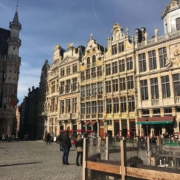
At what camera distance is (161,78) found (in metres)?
28.0

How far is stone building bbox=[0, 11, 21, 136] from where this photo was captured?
52188 mm

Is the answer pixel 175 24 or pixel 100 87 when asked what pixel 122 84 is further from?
pixel 175 24

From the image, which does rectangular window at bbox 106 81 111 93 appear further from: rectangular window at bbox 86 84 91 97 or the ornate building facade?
rectangular window at bbox 86 84 91 97

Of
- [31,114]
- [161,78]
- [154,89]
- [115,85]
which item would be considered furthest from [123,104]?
[31,114]

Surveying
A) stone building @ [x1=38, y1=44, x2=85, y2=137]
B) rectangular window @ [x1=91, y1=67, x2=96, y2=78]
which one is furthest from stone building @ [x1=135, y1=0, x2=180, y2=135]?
stone building @ [x1=38, y1=44, x2=85, y2=137]

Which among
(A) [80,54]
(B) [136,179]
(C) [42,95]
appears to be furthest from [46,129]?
(B) [136,179]

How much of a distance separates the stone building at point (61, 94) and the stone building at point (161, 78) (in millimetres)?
13263

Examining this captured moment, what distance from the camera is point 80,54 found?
4066 centimetres

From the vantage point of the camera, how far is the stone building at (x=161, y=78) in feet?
86.3

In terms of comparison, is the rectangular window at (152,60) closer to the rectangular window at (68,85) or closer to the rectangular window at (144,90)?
the rectangular window at (144,90)

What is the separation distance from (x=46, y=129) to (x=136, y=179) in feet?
145

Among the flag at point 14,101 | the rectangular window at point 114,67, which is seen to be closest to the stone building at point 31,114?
the flag at point 14,101

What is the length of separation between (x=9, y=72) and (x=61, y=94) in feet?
71.2

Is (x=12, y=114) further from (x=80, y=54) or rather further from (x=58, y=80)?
(x=80, y=54)
